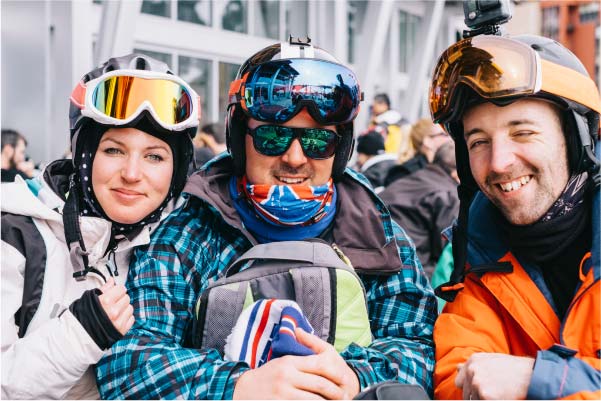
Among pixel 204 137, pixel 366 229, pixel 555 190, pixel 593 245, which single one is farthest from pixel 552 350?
pixel 204 137

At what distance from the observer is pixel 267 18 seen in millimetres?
14312

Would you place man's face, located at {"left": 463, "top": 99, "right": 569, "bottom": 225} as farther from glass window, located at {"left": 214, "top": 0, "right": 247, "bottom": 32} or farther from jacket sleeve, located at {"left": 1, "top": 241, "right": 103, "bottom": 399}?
glass window, located at {"left": 214, "top": 0, "right": 247, "bottom": 32}

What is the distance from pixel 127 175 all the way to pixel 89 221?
220 mm

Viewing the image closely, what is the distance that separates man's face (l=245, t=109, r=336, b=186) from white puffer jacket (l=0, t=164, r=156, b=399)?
49 centimetres

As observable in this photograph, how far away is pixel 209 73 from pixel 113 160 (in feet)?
34.1

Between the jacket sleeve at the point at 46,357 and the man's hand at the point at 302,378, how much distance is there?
527 millimetres

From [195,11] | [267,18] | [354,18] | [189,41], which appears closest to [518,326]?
[189,41]

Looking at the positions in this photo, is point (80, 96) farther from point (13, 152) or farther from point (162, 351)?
point (13, 152)

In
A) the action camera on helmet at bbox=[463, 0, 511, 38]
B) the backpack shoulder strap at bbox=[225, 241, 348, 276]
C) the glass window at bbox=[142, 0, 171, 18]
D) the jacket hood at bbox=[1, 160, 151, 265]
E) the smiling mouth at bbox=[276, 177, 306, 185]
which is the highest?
the glass window at bbox=[142, 0, 171, 18]

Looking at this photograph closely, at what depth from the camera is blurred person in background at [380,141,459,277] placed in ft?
17.5

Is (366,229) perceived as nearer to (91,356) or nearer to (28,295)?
(91,356)

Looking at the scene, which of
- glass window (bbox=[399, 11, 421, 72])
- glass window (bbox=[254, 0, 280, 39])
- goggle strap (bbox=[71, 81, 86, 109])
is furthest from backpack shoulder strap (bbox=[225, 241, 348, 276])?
glass window (bbox=[399, 11, 421, 72])

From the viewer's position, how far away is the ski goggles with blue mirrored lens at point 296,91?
8.20ft

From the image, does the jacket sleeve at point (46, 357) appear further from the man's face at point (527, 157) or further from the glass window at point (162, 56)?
the glass window at point (162, 56)
